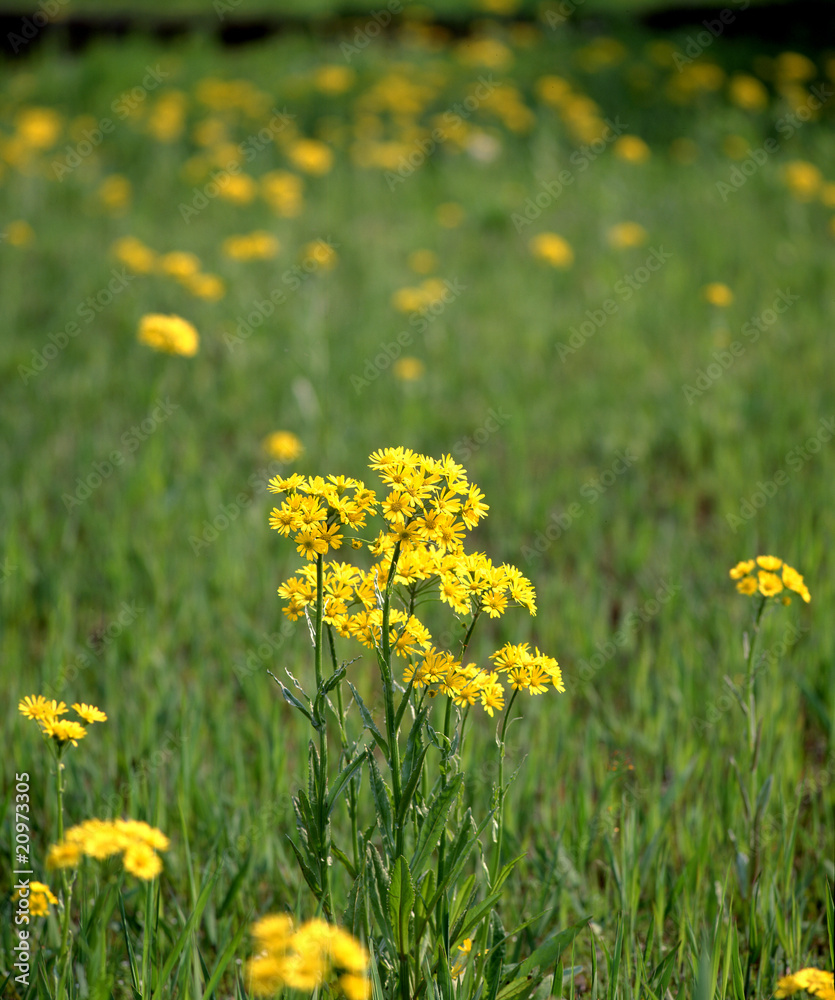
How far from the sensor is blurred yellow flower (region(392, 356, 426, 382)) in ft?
12.8

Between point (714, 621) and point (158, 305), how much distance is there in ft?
11.9

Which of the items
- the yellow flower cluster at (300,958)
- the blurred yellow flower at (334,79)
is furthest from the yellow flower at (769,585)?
the blurred yellow flower at (334,79)

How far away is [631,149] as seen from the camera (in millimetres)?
6402

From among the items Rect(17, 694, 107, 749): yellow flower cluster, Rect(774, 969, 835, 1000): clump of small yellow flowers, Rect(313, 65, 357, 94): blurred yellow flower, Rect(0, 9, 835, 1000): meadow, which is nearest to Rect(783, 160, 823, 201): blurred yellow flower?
Rect(0, 9, 835, 1000): meadow

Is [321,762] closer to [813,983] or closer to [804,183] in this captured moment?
[813,983]

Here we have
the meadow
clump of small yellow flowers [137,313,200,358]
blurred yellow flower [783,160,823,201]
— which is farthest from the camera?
blurred yellow flower [783,160,823,201]

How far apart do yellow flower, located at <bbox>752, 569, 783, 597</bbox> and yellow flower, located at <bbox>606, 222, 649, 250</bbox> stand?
13.1 feet

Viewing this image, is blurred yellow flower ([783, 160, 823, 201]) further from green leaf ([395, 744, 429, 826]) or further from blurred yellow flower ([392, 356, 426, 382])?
green leaf ([395, 744, 429, 826])

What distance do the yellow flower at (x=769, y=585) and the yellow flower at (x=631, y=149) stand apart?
5.53 meters

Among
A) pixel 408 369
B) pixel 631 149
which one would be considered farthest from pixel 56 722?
pixel 631 149

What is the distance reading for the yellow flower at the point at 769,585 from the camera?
58.9 inches

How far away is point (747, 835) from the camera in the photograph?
5.49 ft

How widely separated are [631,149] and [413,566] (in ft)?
20.0

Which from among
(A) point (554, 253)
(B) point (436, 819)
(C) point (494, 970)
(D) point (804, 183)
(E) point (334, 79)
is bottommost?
(C) point (494, 970)
